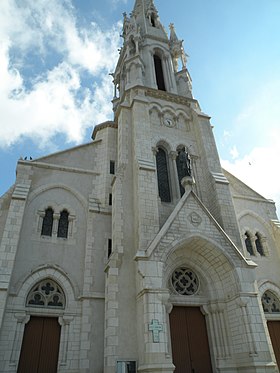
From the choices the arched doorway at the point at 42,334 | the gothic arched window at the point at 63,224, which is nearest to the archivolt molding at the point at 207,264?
the arched doorway at the point at 42,334

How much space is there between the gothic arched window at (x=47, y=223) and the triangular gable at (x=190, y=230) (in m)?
5.29

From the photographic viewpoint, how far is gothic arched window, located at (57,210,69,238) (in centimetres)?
1365

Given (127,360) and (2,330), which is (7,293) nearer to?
(2,330)

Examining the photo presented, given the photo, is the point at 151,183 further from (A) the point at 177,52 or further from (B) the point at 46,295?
(A) the point at 177,52

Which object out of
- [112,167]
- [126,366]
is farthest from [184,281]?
[112,167]

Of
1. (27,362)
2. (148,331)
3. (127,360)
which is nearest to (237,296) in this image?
(148,331)

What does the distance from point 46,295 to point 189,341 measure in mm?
6171

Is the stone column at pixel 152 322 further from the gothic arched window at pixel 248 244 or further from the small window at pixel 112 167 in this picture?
the gothic arched window at pixel 248 244

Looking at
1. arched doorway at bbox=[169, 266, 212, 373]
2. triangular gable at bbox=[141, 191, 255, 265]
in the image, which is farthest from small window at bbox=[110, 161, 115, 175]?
arched doorway at bbox=[169, 266, 212, 373]

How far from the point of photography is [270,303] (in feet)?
48.5

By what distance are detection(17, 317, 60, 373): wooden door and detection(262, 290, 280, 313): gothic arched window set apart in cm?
1024

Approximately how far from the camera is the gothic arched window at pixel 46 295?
38.5ft

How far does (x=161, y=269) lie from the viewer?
10875 mm

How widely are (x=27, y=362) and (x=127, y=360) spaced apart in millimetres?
3946
